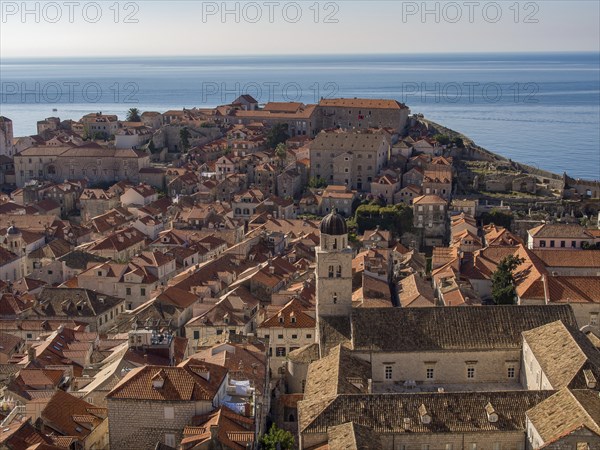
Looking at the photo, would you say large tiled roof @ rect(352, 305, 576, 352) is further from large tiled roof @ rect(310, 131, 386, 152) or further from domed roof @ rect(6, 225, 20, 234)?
large tiled roof @ rect(310, 131, 386, 152)

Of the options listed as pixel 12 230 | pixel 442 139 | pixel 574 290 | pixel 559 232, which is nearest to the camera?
pixel 574 290

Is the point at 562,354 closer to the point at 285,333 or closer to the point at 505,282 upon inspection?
the point at 285,333

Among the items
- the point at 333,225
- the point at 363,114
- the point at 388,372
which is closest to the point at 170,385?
the point at 388,372

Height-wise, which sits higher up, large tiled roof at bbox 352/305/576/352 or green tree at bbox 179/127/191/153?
green tree at bbox 179/127/191/153

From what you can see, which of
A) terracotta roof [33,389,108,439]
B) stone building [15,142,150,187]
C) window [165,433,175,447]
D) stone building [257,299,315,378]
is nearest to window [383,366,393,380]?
stone building [257,299,315,378]

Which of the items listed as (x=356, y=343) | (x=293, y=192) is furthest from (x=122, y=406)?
(x=293, y=192)

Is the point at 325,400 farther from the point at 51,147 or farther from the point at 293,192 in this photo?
the point at 51,147
